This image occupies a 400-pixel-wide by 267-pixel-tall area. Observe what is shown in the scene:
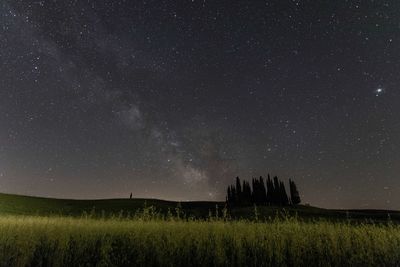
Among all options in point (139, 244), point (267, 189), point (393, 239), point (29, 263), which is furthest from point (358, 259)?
point (267, 189)

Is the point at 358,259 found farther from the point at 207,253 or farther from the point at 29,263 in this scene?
the point at 29,263

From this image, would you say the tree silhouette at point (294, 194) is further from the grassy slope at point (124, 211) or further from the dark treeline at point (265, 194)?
the grassy slope at point (124, 211)

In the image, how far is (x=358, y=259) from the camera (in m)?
6.22

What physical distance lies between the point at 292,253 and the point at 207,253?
1.85 m

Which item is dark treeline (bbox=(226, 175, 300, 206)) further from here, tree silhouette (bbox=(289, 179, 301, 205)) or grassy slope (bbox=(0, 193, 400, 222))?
grassy slope (bbox=(0, 193, 400, 222))

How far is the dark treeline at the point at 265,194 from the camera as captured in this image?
256ft

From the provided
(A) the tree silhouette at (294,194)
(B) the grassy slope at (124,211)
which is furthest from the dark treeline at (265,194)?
(B) the grassy slope at (124,211)

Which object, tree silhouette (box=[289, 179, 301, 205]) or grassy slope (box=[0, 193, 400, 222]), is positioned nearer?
grassy slope (box=[0, 193, 400, 222])

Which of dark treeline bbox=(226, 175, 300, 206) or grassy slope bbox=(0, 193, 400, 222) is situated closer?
grassy slope bbox=(0, 193, 400, 222)

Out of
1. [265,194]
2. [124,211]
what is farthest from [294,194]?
[124,211]

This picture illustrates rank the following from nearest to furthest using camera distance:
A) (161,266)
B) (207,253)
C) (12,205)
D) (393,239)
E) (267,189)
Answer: (161,266) → (207,253) → (393,239) → (12,205) → (267,189)

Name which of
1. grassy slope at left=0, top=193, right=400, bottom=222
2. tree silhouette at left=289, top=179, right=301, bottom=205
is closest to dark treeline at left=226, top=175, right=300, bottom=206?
tree silhouette at left=289, top=179, right=301, bottom=205

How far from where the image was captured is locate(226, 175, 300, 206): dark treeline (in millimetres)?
78062

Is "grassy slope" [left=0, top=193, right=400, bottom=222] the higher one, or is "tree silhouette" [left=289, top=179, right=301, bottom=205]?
"tree silhouette" [left=289, top=179, right=301, bottom=205]
